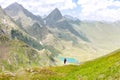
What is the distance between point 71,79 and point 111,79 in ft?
39.7

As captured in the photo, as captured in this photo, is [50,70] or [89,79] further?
[50,70]

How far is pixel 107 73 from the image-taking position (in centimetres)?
5406

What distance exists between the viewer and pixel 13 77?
2840 inches

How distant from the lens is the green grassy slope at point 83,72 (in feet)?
178

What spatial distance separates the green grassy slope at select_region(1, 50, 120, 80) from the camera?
54312mm

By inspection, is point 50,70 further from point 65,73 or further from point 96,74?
point 96,74

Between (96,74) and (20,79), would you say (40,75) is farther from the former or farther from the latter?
(96,74)

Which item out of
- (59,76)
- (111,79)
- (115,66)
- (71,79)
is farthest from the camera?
(59,76)

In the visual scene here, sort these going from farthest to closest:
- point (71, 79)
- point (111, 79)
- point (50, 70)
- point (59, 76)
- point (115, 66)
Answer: point (50, 70)
point (59, 76)
point (71, 79)
point (115, 66)
point (111, 79)

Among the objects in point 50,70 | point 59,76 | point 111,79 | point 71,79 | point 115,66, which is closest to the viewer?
point 111,79

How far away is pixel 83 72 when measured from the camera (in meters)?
62.3

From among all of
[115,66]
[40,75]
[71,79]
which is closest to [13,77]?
[40,75]

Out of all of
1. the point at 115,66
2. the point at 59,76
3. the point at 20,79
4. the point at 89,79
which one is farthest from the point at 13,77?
the point at 115,66

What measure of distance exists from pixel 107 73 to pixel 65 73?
19.5 meters
